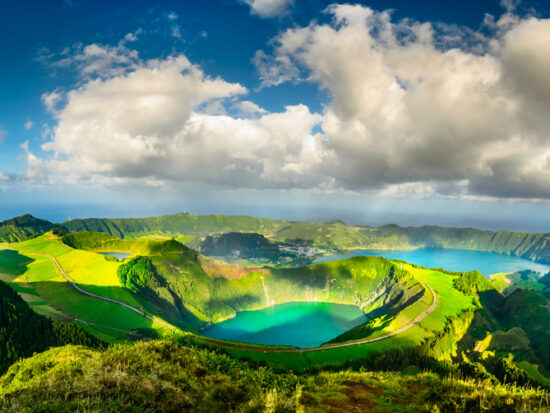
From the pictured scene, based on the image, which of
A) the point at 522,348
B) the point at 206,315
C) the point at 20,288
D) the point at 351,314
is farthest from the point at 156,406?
→ the point at 351,314

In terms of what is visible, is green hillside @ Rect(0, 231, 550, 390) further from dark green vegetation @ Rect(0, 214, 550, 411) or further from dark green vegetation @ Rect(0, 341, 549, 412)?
dark green vegetation @ Rect(0, 341, 549, 412)

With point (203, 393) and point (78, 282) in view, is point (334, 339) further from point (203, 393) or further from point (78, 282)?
point (78, 282)

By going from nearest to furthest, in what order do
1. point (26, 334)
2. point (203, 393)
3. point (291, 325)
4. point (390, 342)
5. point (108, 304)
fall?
point (203, 393) < point (26, 334) < point (390, 342) < point (108, 304) < point (291, 325)

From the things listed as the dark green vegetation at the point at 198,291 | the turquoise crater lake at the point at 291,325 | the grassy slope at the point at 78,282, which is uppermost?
the grassy slope at the point at 78,282

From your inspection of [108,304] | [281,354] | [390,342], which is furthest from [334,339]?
[108,304]

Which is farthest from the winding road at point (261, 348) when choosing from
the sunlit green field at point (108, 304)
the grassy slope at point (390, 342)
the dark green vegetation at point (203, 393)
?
the dark green vegetation at point (203, 393)

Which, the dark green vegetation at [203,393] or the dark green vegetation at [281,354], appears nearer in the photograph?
the dark green vegetation at [203,393]

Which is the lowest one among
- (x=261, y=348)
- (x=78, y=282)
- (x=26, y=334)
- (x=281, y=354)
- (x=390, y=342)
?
(x=261, y=348)

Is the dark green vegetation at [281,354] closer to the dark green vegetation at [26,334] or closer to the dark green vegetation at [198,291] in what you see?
the dark green vegetation at [198,291]
